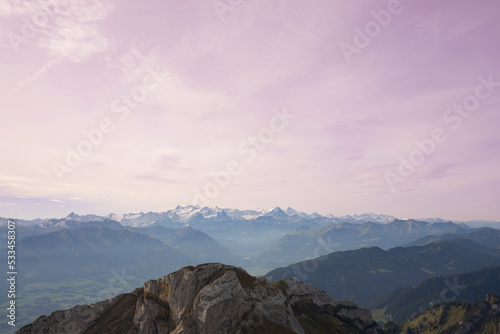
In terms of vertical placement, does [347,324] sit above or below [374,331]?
above

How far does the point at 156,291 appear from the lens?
11050 centimetres

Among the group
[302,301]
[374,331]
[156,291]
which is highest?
[156,291]

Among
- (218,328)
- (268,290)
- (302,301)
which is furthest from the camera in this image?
(302,301)

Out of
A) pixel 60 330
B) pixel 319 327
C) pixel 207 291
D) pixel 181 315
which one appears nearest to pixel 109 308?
pixel 60 330

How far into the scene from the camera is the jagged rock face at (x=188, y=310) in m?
89.8

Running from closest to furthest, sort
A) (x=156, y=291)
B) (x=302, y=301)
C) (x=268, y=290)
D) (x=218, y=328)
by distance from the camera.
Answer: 1. (x=218, y=328)
2. (x=156, y=291)
3. (x=268, y=290)
4. (x=302, y=301)

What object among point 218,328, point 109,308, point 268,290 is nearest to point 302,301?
point 268,290

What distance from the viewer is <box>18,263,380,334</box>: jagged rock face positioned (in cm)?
8975

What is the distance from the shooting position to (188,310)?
95.3 m

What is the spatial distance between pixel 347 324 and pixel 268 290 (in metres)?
93.0

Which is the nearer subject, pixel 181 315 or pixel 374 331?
pixel 181 315

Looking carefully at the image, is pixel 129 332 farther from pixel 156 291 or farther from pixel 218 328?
pixel 218 328

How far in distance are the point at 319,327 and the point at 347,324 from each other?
121 feet

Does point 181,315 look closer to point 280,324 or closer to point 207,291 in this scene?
point 207,291
